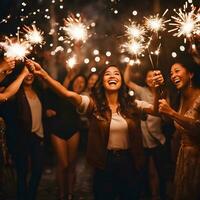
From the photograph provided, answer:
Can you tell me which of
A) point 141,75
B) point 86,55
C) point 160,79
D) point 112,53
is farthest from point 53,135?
point 86,55

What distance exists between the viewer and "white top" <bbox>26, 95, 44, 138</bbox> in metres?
7.51

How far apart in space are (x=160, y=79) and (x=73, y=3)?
52.1ft

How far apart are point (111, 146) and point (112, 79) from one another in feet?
3.15

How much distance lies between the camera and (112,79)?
609cm

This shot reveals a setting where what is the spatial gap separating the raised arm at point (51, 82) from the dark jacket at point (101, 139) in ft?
0.90

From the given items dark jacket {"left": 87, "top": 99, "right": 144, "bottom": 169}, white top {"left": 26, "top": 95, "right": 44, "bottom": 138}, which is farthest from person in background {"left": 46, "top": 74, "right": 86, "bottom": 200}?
dark jacket {"left": 87, "top": 99, "right": 144, "bottom": 169}

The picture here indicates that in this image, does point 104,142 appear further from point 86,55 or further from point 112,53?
point 86,55

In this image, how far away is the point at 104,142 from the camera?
5.64m

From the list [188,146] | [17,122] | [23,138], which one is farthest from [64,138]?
[188,146]

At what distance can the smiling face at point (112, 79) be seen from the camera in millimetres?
6078

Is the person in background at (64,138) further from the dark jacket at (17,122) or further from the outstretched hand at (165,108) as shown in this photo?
the outstretched hand at (165,108)

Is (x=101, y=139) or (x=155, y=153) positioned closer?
(x=101, y=139)

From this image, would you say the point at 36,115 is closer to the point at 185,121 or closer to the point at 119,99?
the point at 119,99

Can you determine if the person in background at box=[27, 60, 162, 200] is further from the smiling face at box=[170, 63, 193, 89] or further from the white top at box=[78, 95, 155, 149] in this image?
the smiling face at box=[170, 63, 193, 89]
